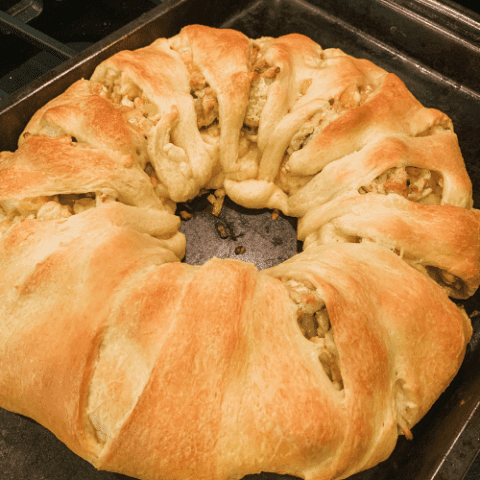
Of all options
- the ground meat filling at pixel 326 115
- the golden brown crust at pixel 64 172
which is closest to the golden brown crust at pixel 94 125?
the golden brown crust at pixel 64 172

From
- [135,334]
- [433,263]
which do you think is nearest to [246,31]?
[433,263]

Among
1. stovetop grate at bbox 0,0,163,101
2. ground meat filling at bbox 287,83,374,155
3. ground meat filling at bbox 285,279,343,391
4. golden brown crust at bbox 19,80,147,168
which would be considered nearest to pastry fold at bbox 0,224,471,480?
ground meat filling at bbox 285,279,343,391

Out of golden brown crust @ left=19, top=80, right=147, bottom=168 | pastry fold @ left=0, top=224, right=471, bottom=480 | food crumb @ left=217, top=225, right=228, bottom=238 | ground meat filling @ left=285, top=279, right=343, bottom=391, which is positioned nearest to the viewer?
pastry fold @ left=0, top=224, right=471, bottom=480

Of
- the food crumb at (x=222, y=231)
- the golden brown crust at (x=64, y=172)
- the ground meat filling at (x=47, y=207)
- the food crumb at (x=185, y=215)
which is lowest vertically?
the food crumb at (x=222, y=231)

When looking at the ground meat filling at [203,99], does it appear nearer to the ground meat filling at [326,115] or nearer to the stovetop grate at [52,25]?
the ground meat filling at [326,115]

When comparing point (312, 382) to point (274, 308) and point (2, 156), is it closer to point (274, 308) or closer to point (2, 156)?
point (274, 308)

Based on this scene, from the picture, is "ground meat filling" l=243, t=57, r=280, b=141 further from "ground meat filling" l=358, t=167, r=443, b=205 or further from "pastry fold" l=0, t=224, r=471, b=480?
"pastry fold" l=0, t=224, r=471, b=480

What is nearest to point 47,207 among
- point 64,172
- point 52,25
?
point 64,172
